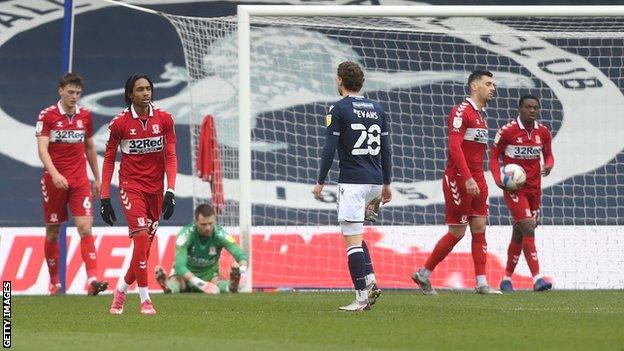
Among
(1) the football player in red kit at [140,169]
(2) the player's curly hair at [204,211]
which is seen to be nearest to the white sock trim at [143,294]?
(1) the football player in red kit at [140,169]

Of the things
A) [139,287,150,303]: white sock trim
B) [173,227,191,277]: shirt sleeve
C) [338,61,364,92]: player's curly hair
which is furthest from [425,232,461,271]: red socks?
[139,287,150,303]: white sock trim

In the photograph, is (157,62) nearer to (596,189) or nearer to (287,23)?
(287,23)

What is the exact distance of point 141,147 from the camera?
1112 centimetres

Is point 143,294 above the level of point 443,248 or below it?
below

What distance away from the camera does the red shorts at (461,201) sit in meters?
13.7

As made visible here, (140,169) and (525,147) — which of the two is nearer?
(140,169)

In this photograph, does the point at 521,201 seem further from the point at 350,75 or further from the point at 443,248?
the point at 350,75

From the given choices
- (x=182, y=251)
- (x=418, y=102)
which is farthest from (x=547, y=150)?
(x=182, y=251)

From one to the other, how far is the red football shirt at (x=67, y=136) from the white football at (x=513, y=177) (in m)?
4.28

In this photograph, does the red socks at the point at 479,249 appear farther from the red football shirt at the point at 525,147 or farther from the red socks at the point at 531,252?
the red football shirt at the point at 525,147

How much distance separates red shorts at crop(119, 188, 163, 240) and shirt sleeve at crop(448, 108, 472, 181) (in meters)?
3.20

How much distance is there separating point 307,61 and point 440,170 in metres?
2.26

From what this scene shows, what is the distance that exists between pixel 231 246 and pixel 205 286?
51 centimetres

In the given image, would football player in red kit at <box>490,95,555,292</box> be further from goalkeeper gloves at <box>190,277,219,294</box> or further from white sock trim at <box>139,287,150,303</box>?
white sock trim at <box>139,287,150,303</box>
